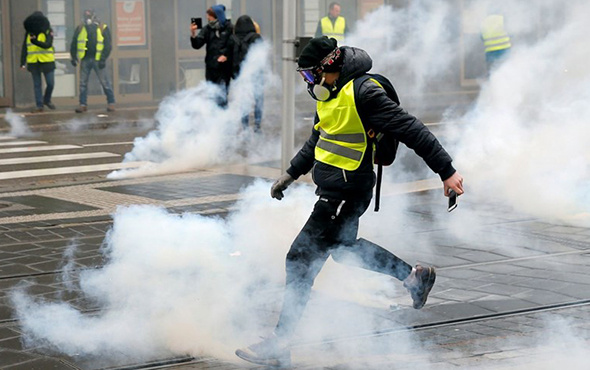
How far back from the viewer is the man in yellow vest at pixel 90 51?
19.3 metres

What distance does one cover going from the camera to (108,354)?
5129mm

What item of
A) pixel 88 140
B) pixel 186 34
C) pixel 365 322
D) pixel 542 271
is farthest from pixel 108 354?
pixel 186 34

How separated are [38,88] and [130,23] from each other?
9.82ft

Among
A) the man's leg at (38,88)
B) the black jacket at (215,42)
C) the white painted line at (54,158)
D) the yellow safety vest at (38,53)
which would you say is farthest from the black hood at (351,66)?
A: the man's leg at (38,88)

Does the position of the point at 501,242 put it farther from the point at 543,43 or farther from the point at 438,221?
the point at 543,43

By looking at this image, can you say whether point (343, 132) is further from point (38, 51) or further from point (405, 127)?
point (38, 51)

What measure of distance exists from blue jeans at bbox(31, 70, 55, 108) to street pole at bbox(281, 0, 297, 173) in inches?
403

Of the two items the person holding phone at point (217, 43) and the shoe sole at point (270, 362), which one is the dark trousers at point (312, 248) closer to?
the shoe sole at point (270, 362)

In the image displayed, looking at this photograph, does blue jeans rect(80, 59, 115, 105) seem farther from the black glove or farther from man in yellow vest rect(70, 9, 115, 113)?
→ the black glove

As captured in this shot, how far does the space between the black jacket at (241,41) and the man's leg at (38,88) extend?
4866 mm

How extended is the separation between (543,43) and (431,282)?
7.44 m

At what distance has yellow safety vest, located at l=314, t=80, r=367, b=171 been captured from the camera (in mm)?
5027

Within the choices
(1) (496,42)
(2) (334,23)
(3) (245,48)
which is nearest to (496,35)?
(1) (496,42)

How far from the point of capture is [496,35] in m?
13.8
